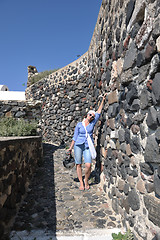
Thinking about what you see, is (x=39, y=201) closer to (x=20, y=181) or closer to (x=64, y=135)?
(x=20, y=181)

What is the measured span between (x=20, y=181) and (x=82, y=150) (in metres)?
1.22

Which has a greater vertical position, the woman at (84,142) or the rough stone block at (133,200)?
the woman at (84,142)

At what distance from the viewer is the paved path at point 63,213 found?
6.74 ft

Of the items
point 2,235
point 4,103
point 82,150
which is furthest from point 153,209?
point 4,103

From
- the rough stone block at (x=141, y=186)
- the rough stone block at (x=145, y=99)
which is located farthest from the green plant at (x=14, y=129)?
the rough stone block at (x=145, y=99)

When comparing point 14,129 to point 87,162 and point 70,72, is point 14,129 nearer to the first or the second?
point 87,162

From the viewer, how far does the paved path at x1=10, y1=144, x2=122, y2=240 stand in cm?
205

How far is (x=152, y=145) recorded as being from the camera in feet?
4.93

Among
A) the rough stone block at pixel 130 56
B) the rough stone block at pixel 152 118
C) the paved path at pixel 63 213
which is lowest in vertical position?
the paved path at pixel 63 213

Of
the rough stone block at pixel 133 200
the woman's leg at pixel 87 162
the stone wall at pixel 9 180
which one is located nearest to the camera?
the rough stone block at pixel 133 200

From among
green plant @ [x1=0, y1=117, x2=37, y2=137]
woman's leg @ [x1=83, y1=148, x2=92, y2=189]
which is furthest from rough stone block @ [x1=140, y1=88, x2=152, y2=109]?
green plant @ [x1=0, y1=117, x2=37, y2=137]

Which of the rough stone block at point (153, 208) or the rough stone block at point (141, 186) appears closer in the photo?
the rough stone block at point (153, 208)

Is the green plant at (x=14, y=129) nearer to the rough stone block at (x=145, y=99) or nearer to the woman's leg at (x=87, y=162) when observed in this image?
the woman's leg at (x=87, y=162)

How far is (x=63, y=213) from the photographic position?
2.51 m
